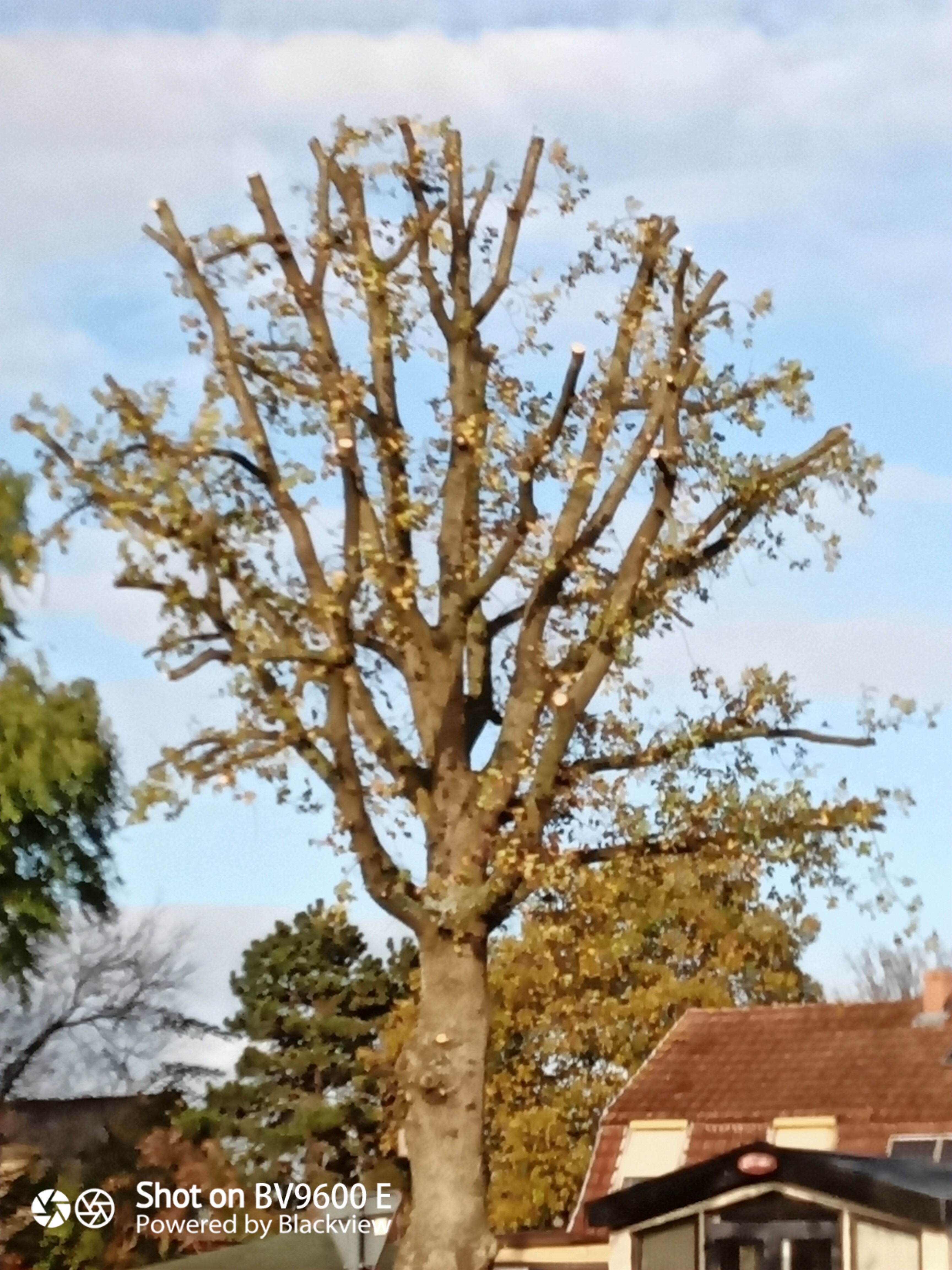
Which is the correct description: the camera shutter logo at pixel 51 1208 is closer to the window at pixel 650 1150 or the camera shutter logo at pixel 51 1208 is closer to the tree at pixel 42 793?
the window at pixel 650 1150

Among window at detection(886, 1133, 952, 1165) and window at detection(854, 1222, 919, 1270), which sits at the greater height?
window at detection(886, 1133, 952, 1165)

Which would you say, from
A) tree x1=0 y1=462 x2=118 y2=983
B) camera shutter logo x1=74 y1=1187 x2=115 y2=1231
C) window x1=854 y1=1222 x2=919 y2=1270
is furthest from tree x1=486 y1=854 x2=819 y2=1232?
window x1=854 y1=1222 x2=919 y2=1270

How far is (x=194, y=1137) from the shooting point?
50.1m

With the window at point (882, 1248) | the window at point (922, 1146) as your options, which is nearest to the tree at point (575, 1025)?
the window at point (922, 1146)

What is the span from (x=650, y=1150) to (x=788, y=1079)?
284cm

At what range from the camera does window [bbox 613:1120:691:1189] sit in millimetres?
35812

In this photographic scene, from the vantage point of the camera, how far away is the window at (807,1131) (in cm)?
3506

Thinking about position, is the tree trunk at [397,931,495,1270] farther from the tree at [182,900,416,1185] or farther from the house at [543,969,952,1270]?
the tree at [182,900,416,1185]

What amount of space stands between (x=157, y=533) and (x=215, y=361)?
210 centimetres

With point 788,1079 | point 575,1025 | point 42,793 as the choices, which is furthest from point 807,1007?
point 42,793

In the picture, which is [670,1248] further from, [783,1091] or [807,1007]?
[807,1007]

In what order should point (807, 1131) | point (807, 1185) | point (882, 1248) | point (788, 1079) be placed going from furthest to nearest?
point (788, 1079) < point (807, 1131) < point (807, 1185) < point (882, 1248)

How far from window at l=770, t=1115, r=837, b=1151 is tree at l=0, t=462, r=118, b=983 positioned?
1311cm

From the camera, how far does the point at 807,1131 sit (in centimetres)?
3531
